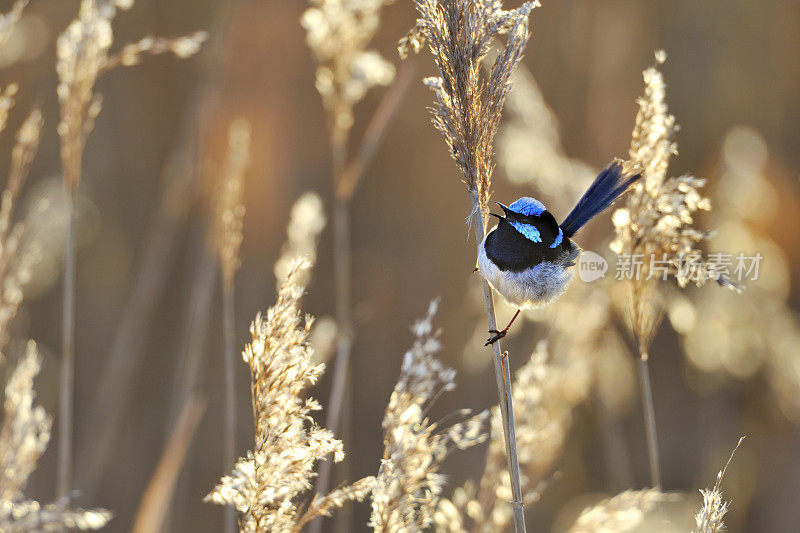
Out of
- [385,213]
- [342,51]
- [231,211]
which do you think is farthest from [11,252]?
[385,213]

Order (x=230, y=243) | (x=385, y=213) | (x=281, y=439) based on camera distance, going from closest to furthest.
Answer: (x=281, y=439)
(x=230, y=243)
(x=385, y=213)

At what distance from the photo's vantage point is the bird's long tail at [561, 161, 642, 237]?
3.72 ft

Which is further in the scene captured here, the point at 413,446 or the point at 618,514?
the point at 618,514

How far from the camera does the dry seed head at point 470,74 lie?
3.11 feet

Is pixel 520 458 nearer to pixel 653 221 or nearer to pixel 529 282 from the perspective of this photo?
pixel 529 282

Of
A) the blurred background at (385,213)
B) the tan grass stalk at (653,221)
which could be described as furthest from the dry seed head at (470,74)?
the blurred background at (385,213)

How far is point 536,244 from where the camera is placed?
1.21m

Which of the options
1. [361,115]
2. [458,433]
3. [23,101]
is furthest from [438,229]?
[458,433]

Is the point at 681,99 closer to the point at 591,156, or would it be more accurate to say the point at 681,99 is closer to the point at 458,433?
the point at 591,156

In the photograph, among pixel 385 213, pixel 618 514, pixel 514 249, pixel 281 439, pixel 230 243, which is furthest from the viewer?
pixel 385 213

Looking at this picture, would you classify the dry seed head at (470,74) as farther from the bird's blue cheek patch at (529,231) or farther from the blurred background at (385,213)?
the blurred background at (385,213)

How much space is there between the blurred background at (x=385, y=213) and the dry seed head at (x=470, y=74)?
4.58ft

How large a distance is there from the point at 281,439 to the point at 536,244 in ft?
1.95

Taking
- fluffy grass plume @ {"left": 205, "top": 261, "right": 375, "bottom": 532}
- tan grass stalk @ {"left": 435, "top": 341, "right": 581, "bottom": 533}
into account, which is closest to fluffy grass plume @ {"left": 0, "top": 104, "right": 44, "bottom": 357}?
fluffy grass plume @ {"left": 205, "top": 261, "right": 375, "bottom": 532}
